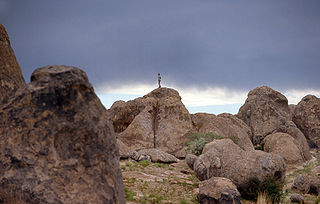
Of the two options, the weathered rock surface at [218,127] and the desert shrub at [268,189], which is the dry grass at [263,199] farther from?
the weathered rock surface at [218,127]

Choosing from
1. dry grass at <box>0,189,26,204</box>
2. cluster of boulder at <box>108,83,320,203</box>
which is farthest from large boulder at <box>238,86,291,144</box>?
dry grass at <box>0,189,26,204</box>

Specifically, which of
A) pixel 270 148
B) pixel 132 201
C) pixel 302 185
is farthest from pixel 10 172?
pixel 270 148

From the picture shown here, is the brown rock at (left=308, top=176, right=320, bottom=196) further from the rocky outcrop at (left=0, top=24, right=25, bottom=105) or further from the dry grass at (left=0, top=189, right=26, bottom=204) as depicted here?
the dry grass at (left=0, top=189, right=26, bottom=204)

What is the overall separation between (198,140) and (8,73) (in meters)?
20.8

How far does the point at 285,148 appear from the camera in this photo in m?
29.4

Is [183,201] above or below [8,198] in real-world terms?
below

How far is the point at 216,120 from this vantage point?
31.2 meters

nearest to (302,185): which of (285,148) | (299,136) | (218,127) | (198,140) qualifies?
(198,140)

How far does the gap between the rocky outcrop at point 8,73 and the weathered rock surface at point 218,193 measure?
6773 mm

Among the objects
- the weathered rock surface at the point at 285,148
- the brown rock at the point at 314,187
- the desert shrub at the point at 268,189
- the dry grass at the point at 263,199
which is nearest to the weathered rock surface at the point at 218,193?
the dry grass at the point at 263,199

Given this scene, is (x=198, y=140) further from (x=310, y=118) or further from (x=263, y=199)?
(x=310, y=118)

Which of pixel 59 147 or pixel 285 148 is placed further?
pixel 285 148

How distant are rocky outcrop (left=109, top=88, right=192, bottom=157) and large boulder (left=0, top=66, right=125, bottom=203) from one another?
22.4 m

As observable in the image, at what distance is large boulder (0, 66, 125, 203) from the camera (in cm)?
498
